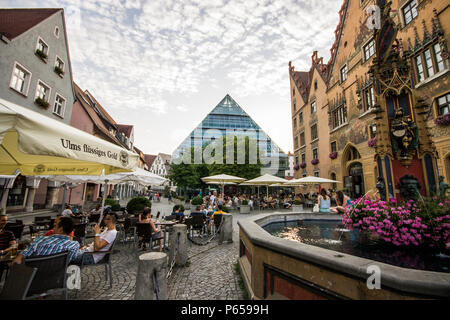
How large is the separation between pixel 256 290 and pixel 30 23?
63.2 feet

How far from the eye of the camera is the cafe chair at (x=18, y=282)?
2418 mm

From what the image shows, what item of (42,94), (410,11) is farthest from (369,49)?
(42,94)

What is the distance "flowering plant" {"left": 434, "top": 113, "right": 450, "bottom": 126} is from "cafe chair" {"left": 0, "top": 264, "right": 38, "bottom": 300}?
1537 centimetres

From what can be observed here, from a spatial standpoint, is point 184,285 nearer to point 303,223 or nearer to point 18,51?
point 303,223

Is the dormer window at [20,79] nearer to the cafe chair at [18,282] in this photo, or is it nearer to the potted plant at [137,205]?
the potted plant at [137,205]

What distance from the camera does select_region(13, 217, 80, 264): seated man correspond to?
9.94 ft

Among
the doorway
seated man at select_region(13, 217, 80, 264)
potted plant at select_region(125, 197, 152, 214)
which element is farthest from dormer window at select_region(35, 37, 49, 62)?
seated man at select_region(13, 217, 80, 264)

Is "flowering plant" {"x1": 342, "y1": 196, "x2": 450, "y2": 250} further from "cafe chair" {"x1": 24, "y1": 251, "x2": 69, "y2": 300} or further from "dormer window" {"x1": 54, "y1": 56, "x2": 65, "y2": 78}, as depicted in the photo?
"dormer window" {"x1": 54, "y1": 56, "x2": 65, "y2": 78}

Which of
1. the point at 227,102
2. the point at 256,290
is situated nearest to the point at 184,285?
the point at 256,290

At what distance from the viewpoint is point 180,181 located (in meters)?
32.3

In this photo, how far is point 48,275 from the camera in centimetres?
277

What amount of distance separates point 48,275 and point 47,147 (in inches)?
69.3

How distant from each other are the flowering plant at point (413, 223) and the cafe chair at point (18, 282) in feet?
18.1

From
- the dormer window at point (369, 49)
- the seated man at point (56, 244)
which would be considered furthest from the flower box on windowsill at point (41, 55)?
the dormer window at point (369, 49)
